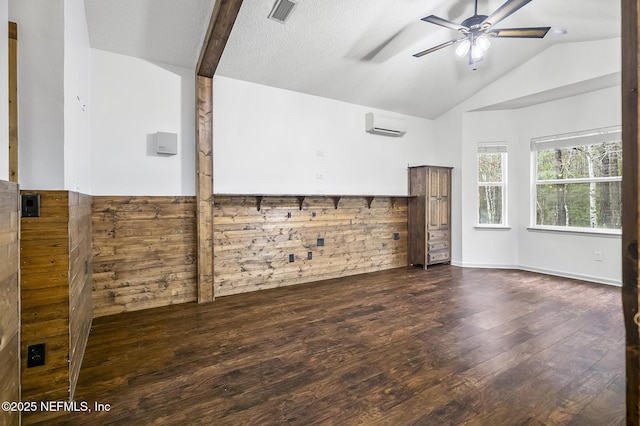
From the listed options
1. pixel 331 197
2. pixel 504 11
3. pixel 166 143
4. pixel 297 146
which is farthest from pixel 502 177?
pixel 166 143

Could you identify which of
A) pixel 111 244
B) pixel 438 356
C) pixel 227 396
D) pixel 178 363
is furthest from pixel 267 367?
pixel 111 244

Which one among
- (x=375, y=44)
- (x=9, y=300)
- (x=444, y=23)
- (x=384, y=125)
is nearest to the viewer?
(x=9, y=300)

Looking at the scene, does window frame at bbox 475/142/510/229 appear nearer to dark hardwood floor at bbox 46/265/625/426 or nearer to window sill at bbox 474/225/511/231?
window sill at bbox 474/225/511/231

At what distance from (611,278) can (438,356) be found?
150 inches

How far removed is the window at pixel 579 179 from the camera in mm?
4504

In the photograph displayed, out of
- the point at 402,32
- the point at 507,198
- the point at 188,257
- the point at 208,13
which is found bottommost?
the point at 188,257

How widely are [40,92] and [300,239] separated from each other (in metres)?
3.19

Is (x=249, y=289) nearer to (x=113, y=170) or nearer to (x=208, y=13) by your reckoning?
(x=113, y=170)

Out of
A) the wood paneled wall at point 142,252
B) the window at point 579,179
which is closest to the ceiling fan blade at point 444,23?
the window at point 579,179

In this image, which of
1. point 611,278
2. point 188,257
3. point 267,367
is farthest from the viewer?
point 611,278

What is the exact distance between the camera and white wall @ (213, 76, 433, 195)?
160 inches

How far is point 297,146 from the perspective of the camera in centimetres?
461

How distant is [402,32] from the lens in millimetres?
3807

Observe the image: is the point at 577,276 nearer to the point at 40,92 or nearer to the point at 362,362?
the point at 362,362
